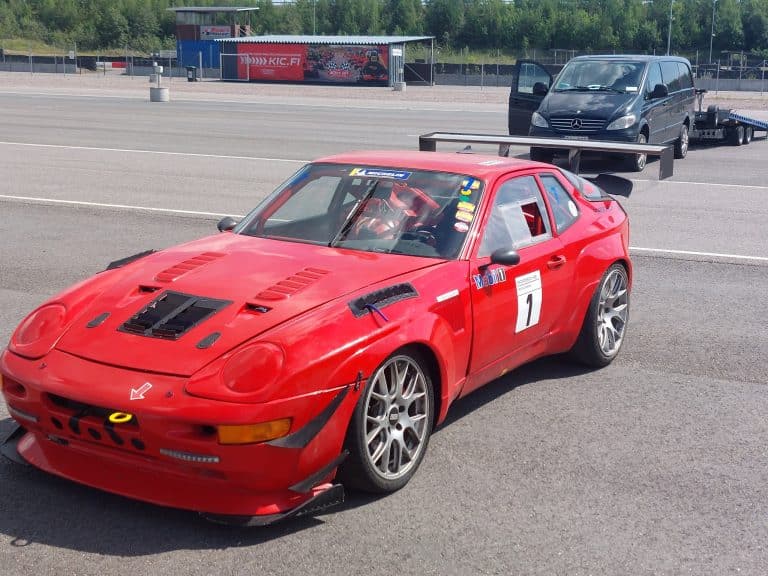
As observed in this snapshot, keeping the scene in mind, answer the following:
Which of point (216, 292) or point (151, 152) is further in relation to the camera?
point (151, 152)

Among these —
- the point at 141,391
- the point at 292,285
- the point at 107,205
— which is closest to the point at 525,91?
the point at 107,205

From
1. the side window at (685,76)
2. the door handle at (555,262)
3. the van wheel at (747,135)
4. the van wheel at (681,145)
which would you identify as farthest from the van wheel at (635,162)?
the door handle at (555,262)

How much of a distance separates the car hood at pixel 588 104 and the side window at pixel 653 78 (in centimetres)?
43

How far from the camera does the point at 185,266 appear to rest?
4906 mm

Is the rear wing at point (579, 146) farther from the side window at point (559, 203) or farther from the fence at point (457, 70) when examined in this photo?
the fence at point (457, 70)

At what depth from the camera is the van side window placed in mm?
19234

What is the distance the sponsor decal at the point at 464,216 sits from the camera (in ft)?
17.4

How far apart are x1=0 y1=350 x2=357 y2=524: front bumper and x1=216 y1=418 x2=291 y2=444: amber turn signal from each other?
23mm

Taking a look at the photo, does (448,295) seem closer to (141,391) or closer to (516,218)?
(516,218)

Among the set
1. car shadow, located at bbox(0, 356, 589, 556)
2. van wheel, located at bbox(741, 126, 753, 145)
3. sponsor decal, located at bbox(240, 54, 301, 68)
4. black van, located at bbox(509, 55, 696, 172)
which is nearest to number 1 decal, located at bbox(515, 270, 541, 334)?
car shadow, located at bbox(0, 356, 589, 556)

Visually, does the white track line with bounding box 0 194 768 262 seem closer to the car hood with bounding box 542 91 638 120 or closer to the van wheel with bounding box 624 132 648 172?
the van wheel with bounding box 624 132 648 172

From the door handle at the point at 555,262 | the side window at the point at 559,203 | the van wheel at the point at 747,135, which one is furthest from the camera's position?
the van wheel at the point at 747,135

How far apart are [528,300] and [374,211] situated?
38.1 inches

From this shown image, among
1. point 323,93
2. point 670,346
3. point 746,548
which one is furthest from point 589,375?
point 323,93
